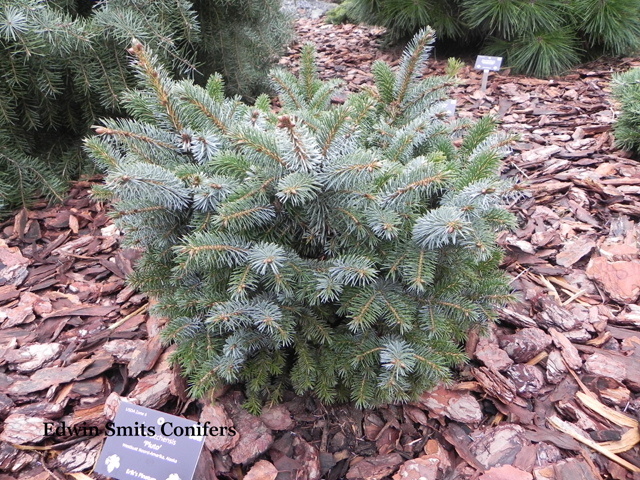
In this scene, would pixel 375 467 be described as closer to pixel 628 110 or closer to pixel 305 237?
pixel 305 237

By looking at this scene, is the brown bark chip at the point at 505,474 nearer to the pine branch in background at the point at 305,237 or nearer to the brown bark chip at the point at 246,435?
the pine branch in background at the point at 305,237

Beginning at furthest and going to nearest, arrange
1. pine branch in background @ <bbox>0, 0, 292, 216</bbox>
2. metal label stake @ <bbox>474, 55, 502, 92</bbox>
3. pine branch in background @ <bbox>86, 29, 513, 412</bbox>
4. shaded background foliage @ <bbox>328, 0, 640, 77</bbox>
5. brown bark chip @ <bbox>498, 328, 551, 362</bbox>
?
shaded background foliage @ <bbox>328, 0, 640, 77</bbox>, metal label stake @ <bbox>474, 55, 502, 92</bbox>, pine branch in background @ <bbox>0, 0, 292, 216</bbox>, brown bark chip @ <bbox>498, 328, 551, 362</bbox>, pine branch in background @ <bbox>86, 29, 513, 412</bbox>

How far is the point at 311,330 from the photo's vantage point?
4.44 feet

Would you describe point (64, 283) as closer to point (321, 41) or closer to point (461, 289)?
point (461, 289)

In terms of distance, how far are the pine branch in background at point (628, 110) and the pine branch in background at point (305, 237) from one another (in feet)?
5.56

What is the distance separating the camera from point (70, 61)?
7.69 feet

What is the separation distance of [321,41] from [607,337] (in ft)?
15.7

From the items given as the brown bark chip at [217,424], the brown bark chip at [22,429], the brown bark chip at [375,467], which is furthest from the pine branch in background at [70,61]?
the brown bark chip at [375,467]

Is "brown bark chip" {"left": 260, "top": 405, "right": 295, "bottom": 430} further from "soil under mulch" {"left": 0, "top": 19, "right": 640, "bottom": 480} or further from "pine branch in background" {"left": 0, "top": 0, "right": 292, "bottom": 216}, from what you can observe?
"pine branch in background" {"left": 0, "top": 0, "right": 292, "bottom": 216}

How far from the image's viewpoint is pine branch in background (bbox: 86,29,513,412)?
1.14 m

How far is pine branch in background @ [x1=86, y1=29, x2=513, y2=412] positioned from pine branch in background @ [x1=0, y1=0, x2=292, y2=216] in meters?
1.12

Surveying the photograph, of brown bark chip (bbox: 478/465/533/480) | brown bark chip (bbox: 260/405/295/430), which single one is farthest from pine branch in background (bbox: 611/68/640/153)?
brown bark chip (bbox: 260/405/295/430)

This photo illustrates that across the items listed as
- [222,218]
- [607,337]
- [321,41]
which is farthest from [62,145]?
[321,41]

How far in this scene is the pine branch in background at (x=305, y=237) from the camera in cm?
114
